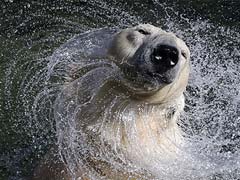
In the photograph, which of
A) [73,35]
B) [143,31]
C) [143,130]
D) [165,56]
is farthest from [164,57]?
[73,35]

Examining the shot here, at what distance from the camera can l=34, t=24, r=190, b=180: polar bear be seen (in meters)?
3.19

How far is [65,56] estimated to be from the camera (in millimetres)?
3945

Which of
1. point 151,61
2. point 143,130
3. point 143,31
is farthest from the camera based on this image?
point 143,130

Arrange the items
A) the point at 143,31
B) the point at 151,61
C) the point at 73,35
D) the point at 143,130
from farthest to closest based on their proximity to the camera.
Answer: the point at 73,35 < the point at 143,130 < the point at 143,31 < the point at 151,61

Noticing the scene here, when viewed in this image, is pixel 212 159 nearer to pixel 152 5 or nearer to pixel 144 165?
pixel 144 165

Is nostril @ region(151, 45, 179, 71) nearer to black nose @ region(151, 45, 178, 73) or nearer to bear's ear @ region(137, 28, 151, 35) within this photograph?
black nose @ region(151, 45, 178, 73)

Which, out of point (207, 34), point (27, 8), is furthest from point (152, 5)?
point (27, 8)

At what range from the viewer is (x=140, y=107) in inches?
139

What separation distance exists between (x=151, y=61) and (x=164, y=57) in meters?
0.09

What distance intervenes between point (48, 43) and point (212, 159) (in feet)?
7.87

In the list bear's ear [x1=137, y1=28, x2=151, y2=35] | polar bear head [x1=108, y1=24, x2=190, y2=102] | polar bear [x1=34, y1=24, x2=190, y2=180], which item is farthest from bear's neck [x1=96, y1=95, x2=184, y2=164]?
bear's ear [x1=137, y1=28, x2=151, y2=35]

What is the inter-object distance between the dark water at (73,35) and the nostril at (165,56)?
0.98 meters

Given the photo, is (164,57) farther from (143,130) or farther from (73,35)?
(73,35)

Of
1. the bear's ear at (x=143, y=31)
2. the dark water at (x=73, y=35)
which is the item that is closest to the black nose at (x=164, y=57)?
the bear's ear at (x=143, y=31)
